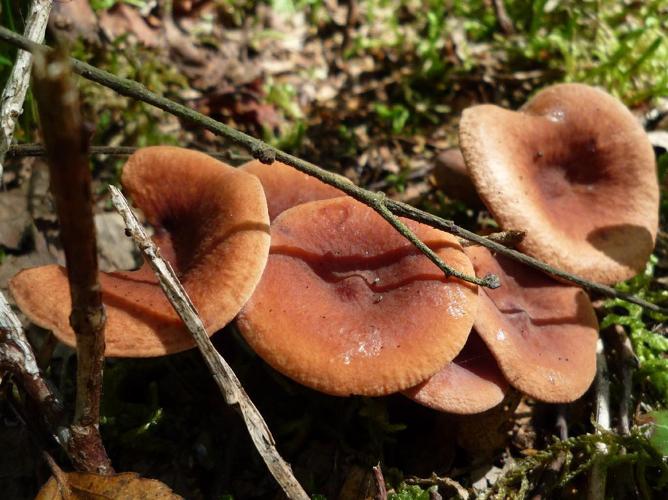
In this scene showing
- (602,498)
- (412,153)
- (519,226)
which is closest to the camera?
(602,498)

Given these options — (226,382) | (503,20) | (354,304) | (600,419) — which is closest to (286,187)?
(354,304)

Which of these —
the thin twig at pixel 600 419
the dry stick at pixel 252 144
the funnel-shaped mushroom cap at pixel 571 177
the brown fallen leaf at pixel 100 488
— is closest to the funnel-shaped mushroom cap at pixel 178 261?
Answer: the dry stick at pixel 252 144

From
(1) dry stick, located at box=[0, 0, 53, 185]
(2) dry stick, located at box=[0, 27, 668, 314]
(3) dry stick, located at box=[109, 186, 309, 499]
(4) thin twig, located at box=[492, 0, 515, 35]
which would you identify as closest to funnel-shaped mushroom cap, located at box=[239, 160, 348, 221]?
(2) dry stick, located at box=[0, 27, 668, 314]

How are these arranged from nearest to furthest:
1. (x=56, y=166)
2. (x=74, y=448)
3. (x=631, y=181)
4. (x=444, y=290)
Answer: (x=56, y=166) → (x=74, y=448) → (x=444, y=290) → (x=631, y=181)

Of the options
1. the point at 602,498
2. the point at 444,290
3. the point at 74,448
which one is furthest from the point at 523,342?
the point at 74,448

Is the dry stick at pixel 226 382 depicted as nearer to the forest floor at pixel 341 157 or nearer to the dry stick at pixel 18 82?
the forest floor at pixel 341 157

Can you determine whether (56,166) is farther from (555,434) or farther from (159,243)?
(555,434)
